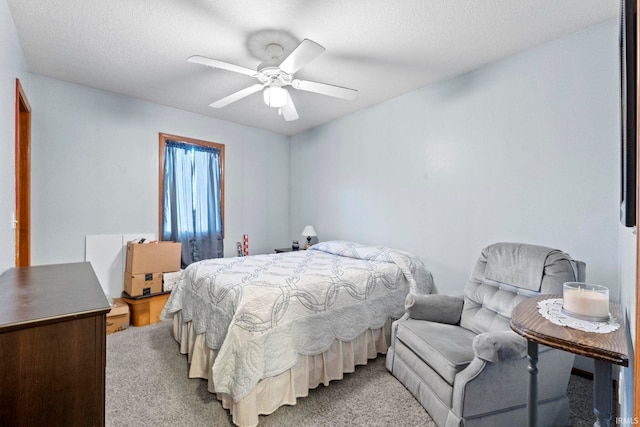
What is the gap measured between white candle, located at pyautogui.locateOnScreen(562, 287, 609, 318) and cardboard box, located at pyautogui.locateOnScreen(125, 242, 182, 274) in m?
3.67

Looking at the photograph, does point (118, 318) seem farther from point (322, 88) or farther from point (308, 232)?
point (322, 88)

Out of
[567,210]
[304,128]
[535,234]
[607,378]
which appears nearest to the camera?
[607,378]

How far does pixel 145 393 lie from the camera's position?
6.85ft

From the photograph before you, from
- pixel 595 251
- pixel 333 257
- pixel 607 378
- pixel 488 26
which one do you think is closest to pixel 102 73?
pixel 333 257

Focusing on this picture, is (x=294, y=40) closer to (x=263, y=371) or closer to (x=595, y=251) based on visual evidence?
(x=263, y=371)

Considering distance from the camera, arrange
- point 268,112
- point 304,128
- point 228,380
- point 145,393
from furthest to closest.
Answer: point 304,128
point 268,112
point 145,393
point 228,380

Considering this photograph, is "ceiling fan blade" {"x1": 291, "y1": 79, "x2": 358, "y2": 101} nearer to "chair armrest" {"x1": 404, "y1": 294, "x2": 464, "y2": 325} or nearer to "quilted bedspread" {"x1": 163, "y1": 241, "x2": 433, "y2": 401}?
"quilted bedspread" {"x1": 163, "y1": 241, "x2": 433, "y2": 401}

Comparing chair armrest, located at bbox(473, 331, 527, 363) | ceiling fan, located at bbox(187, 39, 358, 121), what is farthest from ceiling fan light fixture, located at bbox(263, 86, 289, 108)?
chair armrest, located at bbox(473, 331, 527, 363)

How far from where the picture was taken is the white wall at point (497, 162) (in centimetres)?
219

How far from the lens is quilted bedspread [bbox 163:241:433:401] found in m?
1.80

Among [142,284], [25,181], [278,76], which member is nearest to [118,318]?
[142,284]

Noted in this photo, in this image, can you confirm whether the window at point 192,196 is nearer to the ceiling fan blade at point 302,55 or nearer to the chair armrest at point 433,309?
the ceiling fan blade at point 302,55

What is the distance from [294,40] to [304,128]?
2538mm

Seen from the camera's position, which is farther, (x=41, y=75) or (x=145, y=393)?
(x=41, y=75)
